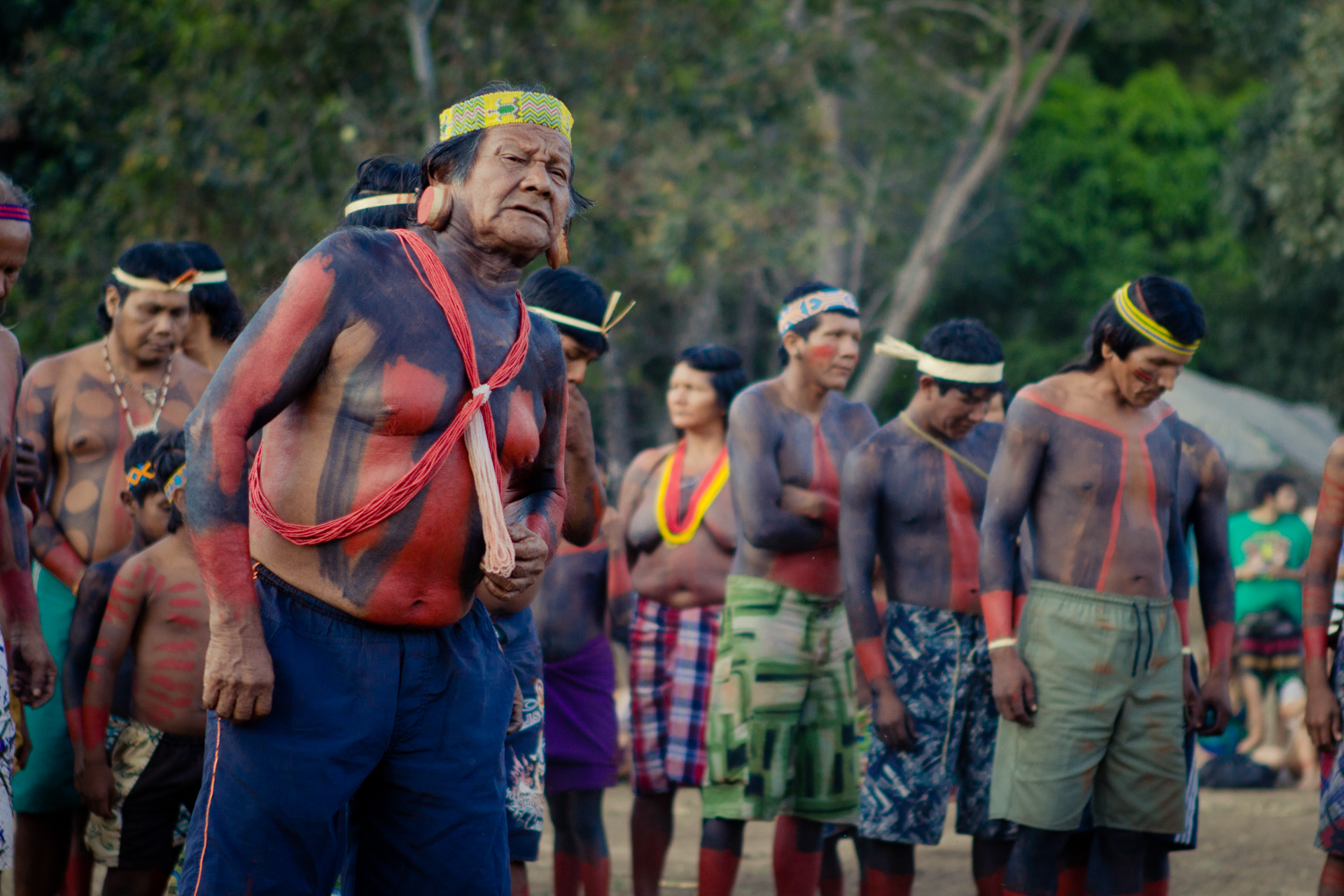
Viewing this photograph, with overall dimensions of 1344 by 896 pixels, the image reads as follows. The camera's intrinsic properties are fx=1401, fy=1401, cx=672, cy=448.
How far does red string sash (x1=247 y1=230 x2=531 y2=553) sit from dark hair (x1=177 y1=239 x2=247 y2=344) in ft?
8.75

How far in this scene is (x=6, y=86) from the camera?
11.8 metres

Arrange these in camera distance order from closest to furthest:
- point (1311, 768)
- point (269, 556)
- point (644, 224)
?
point (269, 556), point (1311, 768), point (644, 224)

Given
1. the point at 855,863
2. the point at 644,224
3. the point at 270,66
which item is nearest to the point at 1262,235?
the point at 644,224

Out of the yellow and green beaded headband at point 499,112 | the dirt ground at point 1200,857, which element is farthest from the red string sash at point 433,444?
the dirt ground at point 1200,857

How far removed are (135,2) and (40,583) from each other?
8235 millimetres

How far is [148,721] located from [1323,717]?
361cm

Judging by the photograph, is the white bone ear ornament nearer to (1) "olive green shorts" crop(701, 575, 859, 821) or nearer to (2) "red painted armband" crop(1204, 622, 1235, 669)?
(1) "olive green shorts" crop(701, 575, 859, 821)

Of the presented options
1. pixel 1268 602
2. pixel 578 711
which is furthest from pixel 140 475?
pixel 1268 602

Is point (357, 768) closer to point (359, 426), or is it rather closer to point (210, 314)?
point (359, 426)

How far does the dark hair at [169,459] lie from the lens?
4223mm

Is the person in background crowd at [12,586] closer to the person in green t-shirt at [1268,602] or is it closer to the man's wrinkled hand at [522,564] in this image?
the man's wrinkled hand at [522,564]

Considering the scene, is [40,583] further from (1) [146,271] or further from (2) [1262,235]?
(2) [1262,235]

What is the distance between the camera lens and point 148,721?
4121mm

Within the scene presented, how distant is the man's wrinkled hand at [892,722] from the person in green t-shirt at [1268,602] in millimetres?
5655
